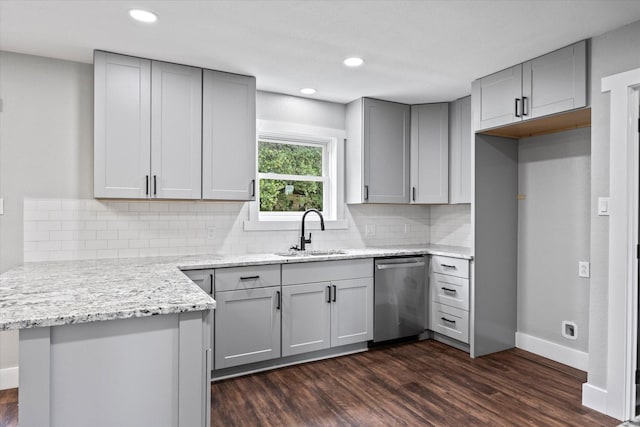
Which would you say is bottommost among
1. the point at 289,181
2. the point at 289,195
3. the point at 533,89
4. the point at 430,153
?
the point at 289,195

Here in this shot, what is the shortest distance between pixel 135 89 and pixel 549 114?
305 cm

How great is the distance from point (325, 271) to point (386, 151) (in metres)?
1.50

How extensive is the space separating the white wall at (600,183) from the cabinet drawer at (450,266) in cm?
111

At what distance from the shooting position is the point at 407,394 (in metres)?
2.84

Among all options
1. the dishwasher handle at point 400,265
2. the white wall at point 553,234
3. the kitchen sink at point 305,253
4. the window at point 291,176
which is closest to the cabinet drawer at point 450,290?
the dishwasher handle at point 400,265

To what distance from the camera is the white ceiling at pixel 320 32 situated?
7.53ft

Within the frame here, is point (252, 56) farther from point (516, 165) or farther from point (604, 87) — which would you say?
point (516, 165)

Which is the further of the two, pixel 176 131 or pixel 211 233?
pixel 211 233

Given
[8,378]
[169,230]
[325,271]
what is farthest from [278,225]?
[8,378]

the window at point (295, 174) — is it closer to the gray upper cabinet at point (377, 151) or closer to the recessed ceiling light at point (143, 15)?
the gray upper cabinet at point (377, 151)

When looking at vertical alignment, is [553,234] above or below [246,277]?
above

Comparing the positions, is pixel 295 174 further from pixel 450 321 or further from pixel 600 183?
pixel 600 183

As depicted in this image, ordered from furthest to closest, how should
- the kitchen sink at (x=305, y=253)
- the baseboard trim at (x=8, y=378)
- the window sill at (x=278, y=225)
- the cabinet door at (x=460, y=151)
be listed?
the cabinet door at (x=460, y=151)
the window sill at (x=278, y=225)
the kitchen sink at (x=305, y=253)
the baseboard trim at (x=8, y=378)

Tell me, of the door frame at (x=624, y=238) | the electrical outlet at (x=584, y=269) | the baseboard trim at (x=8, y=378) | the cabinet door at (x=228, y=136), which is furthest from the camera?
the cabinet door at (x=228, y=136)
